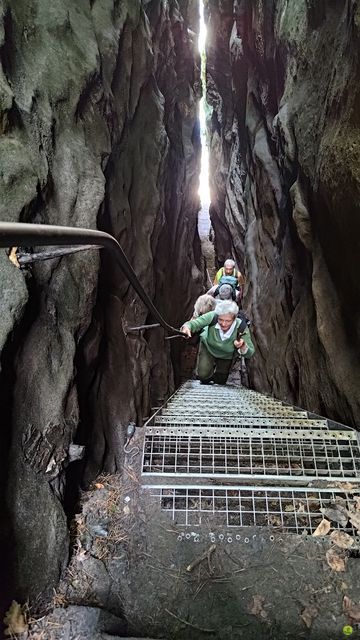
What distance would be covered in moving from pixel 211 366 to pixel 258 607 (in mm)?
6025

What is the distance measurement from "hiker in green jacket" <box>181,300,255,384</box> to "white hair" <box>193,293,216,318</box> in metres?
0.42

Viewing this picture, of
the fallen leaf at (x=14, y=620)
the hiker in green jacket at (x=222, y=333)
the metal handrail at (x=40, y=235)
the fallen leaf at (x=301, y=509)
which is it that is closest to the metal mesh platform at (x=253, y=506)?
the fallen leaf at (x=301, y=509)

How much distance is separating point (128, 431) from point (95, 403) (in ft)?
1.46

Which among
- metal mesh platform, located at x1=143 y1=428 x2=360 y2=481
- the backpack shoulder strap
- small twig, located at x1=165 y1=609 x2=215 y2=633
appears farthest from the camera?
the backpack shoulder strap

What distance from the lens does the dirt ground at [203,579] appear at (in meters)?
2.28

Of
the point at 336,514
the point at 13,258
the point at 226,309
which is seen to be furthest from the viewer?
the point at 226,309

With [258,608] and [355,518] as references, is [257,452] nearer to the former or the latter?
[355,518]

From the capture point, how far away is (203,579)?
2498 millimetres

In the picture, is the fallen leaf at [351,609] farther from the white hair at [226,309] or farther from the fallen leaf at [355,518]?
the white hair at [226,309]

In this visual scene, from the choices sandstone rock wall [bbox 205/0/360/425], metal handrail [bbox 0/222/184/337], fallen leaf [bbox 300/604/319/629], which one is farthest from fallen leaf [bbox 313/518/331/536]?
metal handrail [bbox 0/222/184/337]

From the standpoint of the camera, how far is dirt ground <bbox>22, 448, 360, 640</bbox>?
2277mm

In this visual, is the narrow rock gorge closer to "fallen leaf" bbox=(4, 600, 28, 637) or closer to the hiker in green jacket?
"fallen leaf" bbox=(4, 600, 28, 637)

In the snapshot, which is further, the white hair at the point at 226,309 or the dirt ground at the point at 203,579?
the white hair at the point at 226,309

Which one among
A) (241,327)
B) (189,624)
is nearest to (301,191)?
(241,327)
